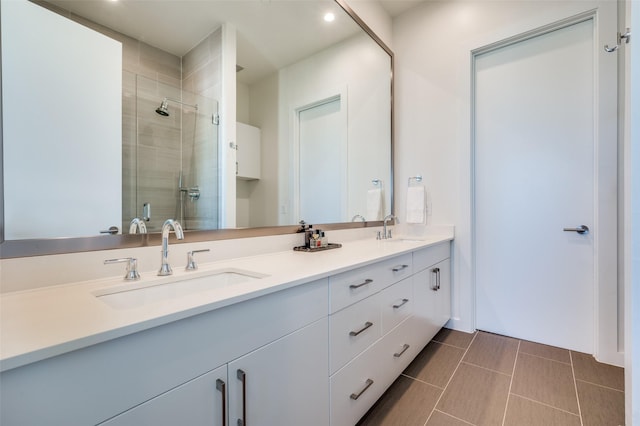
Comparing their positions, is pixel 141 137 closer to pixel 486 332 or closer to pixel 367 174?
pixel 367 174

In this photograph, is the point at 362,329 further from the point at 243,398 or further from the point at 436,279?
the point at 436,279

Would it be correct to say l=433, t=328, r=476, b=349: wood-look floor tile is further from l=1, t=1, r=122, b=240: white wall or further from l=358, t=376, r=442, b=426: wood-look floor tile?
l=1, t=1, r=122, b=240: white wall

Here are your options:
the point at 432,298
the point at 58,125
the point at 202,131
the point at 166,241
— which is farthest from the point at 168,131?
the point at 432,298

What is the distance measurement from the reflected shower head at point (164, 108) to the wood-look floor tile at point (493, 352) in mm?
2299

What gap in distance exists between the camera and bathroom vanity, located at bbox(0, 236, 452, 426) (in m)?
0.52

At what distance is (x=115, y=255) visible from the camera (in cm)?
100

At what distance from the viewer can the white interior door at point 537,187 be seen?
1.95 m

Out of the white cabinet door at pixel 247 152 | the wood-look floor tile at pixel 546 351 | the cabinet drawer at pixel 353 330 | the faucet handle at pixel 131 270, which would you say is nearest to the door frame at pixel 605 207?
the wood-look floor tile at pixel 546 351

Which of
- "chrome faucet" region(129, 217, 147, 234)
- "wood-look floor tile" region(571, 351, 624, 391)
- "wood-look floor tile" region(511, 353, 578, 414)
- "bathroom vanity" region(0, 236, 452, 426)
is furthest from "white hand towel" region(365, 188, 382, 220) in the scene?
"chrome faucet" region(129, 217, 147, 234)

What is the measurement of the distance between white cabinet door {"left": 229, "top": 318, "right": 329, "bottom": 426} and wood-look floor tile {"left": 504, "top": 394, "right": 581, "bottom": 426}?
3.30 feet

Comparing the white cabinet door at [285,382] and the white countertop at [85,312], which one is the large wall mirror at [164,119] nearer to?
the white countertop at [85,312]

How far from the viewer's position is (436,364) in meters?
1.84

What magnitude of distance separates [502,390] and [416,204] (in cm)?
144

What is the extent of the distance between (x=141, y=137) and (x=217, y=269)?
0.62 m
